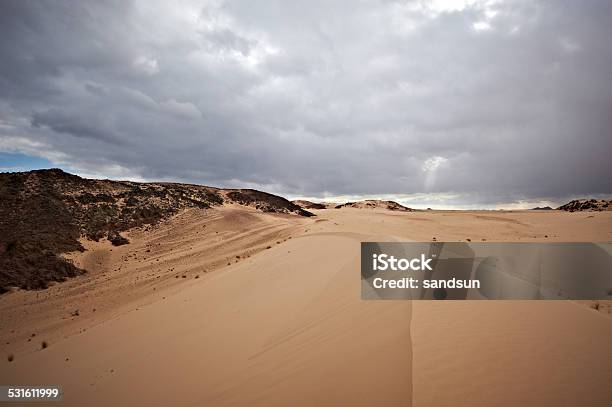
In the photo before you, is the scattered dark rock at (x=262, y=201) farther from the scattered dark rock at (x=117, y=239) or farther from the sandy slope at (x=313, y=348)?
the sandy slope at (x=313, y=348)

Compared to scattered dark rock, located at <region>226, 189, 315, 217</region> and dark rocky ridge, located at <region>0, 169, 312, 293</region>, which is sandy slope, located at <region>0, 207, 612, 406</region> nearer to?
dark rocky ridge, located at <region>0, 169, 312, 293</region>

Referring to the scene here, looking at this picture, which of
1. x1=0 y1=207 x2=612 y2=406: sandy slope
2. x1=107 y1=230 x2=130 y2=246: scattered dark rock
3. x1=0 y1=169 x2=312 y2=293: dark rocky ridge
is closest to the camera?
x1=0 y1=207 x2=612 y2=406: sandy slope

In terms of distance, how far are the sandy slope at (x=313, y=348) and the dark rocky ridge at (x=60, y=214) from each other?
5.99 meters

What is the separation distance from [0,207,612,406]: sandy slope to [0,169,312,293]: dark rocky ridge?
5.99 metres

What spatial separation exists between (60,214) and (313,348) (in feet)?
92.0

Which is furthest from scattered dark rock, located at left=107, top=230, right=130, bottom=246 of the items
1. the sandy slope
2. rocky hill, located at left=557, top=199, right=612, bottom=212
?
rocky hill, located at left=557, top=199, right=612, bottom=212

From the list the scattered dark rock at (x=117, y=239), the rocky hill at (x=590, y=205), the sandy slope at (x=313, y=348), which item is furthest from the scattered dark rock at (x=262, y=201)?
the rocky hill at (x=590, y=205)

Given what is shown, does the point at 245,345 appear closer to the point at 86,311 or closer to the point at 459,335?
the point at 459,335

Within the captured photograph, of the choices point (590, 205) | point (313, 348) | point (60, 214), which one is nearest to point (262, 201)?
point (60, 214)

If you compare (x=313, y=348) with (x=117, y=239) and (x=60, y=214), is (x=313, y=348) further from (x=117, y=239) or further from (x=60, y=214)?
(x=60, y=214)

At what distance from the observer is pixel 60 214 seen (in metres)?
25.1

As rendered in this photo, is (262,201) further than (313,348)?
Yes

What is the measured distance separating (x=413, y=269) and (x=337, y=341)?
3929mm

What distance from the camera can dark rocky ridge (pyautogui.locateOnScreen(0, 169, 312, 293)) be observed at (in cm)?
1764
